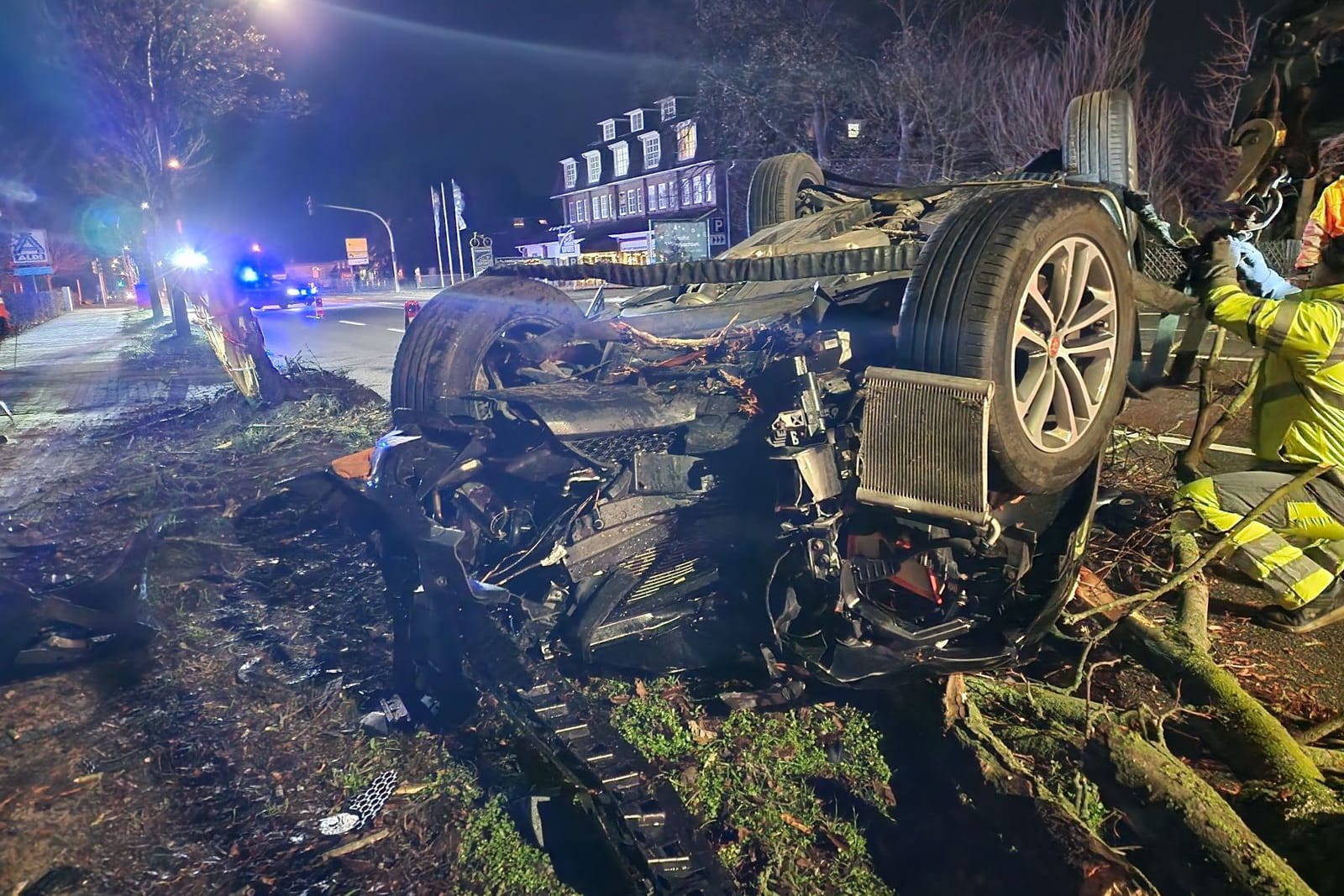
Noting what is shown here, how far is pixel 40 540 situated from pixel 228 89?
667 inches

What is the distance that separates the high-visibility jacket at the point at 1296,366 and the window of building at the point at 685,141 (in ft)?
153

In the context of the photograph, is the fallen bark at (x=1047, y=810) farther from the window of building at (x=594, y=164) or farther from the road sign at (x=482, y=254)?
the window of building at (x=594, y=164)

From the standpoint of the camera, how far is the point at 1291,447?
10.6 feet

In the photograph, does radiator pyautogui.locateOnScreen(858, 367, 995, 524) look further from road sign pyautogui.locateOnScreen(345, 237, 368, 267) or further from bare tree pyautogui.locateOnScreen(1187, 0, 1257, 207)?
road sign pyautogui.locateOnScreen(345, 237, 368, 267)

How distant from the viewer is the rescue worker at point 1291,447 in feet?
9.62

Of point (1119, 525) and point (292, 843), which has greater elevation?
point (1119, 525)

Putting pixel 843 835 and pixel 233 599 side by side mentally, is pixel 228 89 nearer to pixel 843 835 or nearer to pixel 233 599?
pixel 233 599

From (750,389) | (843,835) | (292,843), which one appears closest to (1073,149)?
(750,389)

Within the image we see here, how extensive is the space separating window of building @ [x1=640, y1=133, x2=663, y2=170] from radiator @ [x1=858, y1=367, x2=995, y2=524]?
5379 centimetres

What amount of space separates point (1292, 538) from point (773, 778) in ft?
7.44

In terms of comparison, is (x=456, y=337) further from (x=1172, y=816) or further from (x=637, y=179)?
(x=637, y=179)

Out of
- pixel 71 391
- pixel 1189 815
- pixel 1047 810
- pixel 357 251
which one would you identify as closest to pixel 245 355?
pixel 71 391

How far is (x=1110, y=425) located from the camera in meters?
3.35

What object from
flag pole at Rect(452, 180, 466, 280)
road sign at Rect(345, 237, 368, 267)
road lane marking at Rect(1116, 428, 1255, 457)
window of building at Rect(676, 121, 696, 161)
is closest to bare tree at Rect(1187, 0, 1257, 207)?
road lane marking at Rect(1116, 428, 1255, 457)
